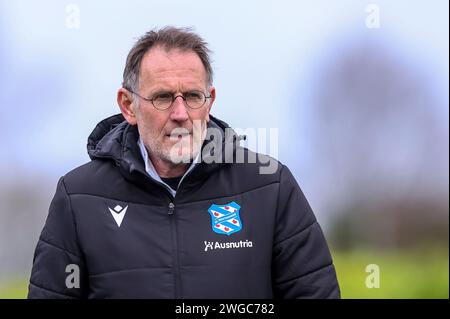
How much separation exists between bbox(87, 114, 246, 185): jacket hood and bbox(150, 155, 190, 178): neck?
67 millimetres

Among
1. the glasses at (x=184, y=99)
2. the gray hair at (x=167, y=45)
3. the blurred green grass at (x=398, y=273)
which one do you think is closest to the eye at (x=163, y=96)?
the glasses at (x=184, y=99)

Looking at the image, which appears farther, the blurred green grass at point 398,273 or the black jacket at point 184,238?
the blurred green grass at point 398,273

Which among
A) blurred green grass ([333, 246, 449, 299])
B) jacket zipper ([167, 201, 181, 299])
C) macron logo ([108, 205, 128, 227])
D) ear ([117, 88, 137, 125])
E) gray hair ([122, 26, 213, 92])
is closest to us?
jacket zipper ([167, 201, 181, 299])

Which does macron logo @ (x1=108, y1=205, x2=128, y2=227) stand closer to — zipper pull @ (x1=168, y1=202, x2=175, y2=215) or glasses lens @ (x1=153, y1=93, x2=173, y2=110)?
zipper pull @ (x1=168, y1=202, x2=175, y2=215)

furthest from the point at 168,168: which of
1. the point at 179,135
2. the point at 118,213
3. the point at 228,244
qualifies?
the point at 228,244

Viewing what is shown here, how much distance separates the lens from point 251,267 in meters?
2.78

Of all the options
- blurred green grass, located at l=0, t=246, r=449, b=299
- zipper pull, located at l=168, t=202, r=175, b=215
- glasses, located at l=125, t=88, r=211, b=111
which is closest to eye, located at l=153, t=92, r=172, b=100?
glasses, located at l=125, t=88, r=211, b=111

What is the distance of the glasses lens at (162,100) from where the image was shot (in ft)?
9.42

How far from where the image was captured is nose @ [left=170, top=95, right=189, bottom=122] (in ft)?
9.20

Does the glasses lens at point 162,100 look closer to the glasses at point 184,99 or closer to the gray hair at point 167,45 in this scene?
the glasses at point 184,99

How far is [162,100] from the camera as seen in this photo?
9.48ft

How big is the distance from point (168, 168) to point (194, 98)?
307 millimetres
